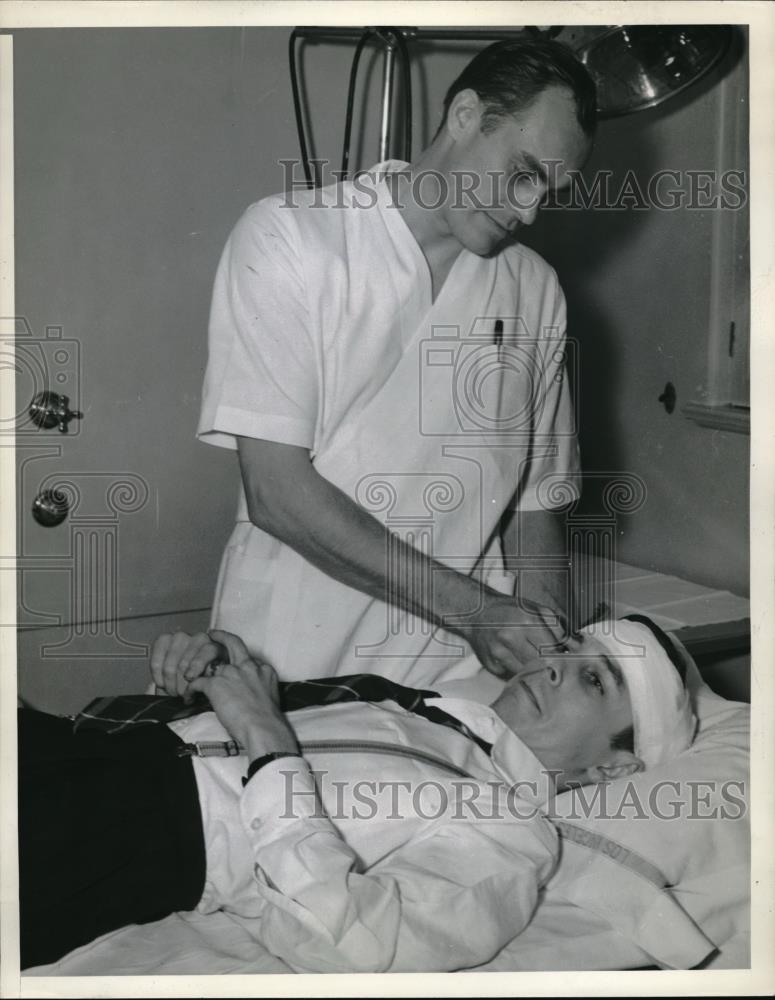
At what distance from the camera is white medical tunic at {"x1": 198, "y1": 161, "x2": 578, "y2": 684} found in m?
1.20

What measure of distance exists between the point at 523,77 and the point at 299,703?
854mm

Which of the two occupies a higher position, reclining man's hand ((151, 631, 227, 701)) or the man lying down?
reclining man's hand ((151, 631, 227, 701))

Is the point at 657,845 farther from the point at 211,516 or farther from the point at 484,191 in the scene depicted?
the point at 484,191

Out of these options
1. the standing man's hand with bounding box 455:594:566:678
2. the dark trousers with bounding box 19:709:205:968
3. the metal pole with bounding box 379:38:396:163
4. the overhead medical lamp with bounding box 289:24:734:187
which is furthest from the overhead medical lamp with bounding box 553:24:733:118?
the dark trousers with bounding box 19:709:205:968

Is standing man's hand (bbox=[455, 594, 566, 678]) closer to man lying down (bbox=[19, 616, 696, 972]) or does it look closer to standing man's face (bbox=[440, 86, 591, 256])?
man lying down (bbox=[19, 616, 696, 972])

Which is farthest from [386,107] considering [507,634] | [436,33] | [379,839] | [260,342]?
[379,839]

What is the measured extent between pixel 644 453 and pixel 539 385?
22 centimetres

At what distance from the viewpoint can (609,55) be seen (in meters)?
1.33

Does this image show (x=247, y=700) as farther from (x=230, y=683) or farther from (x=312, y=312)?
(x=312, y=312)

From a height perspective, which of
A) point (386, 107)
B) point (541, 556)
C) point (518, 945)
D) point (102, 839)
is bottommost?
point (518, 945)

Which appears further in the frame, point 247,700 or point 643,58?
point 643,58

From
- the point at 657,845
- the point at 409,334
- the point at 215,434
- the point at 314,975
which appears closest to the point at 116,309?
the point at 215,434

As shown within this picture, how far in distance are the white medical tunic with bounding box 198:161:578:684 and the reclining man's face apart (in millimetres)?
121

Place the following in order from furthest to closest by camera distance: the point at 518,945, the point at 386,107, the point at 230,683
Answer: the point at 386,107 → the point at 230,683 → the point at 518,945
